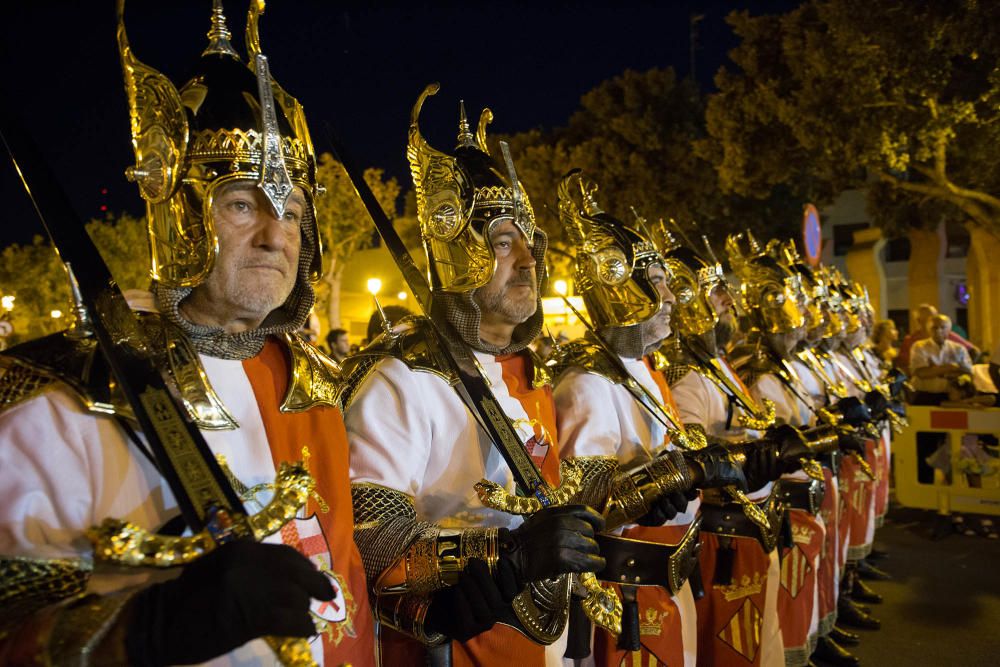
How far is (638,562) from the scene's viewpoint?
313cm

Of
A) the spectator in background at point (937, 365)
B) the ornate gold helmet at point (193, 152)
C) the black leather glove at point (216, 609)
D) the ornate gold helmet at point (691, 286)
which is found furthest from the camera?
the spectator in background at point (937, 365)

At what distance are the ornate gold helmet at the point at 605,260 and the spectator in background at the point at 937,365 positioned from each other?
867 centimetres

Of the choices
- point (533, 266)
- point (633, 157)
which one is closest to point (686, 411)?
point (533, 266)

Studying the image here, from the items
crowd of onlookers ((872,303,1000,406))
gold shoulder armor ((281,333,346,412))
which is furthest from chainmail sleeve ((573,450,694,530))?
crowd of onlookers ((872,303,1000,406))

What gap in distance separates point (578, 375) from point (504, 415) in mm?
1154

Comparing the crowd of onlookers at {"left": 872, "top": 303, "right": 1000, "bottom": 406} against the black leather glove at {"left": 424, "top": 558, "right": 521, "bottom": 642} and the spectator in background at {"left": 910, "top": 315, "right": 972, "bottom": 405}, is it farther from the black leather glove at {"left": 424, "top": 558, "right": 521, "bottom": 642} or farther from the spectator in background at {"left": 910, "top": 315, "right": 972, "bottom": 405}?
the black leather glove at {"left": 424, "top": 558, "right": 521, "bottom": 642}

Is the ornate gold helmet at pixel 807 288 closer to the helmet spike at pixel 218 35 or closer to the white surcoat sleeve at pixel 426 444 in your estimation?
the white surcoat sleeve at pixel 426 444

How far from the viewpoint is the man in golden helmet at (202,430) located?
4.54 feet

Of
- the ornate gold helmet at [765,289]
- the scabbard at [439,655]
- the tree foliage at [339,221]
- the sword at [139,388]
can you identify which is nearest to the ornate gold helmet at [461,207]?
the scabbard at [439,655]

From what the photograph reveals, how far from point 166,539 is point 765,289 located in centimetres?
714

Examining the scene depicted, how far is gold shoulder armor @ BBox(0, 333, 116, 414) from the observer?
1.64 m

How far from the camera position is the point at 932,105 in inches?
490

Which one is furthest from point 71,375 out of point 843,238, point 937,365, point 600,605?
point 843,238

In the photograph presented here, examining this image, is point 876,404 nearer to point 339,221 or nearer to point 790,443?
point 790,443
